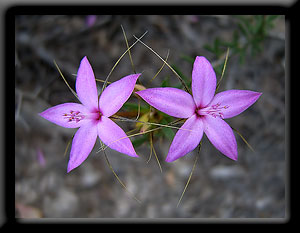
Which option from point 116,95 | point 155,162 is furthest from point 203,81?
point 155,162

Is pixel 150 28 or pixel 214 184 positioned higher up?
pixel 150 28

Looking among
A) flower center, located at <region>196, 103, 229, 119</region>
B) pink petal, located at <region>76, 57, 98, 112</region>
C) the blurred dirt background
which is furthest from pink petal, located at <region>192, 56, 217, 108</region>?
the blurred dirt background

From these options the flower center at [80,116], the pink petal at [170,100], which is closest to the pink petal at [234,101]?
the pink petal at [170,100]

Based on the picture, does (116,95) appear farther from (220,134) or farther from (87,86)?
(220,134)

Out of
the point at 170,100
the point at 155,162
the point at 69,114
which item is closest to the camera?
the point at 170,100

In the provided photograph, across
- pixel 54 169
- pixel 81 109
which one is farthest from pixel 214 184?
pixel 81 109

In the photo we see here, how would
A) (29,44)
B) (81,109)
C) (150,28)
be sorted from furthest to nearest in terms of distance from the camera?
1. (150,28)
2. (29,44)
3. (81,109)

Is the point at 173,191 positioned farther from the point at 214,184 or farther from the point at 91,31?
the point at 91,31
